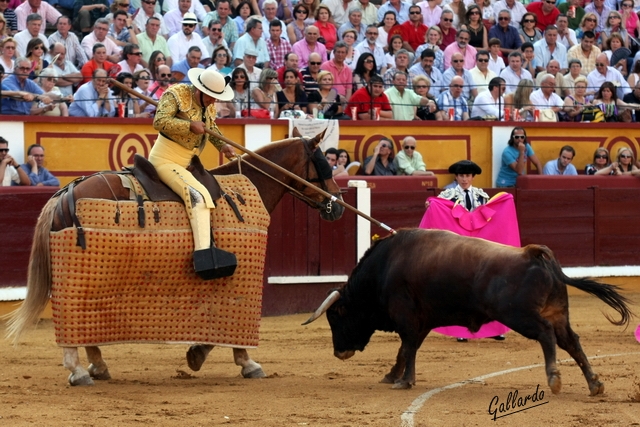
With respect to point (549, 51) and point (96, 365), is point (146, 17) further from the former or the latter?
point (96, 365)

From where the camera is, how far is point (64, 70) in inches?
430

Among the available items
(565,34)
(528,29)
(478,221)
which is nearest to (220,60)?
(478,221)

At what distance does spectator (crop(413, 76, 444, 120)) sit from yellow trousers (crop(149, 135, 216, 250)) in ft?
20.0

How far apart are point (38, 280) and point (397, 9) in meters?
8.61

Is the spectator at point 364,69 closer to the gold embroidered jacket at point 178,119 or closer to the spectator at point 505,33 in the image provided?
the spectator at point 505,33

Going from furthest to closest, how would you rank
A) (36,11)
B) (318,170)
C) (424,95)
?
(424,95), (36,11), (318,170)

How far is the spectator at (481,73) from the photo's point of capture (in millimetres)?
13297

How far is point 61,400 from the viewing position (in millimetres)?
6000

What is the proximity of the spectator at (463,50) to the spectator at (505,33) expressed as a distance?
909mm

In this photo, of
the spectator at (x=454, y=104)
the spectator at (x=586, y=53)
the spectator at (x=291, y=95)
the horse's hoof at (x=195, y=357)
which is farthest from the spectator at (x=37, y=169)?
the spectator at (x=586, y=53)

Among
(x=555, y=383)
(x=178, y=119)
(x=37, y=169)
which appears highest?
(x=178, y=119)

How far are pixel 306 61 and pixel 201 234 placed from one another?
6.26 m

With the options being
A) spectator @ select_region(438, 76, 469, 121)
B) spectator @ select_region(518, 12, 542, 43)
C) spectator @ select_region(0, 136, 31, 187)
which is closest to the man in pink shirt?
spectator @ select_region(0, 136, 31, 187)

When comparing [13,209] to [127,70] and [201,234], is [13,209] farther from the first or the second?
[201,234]
